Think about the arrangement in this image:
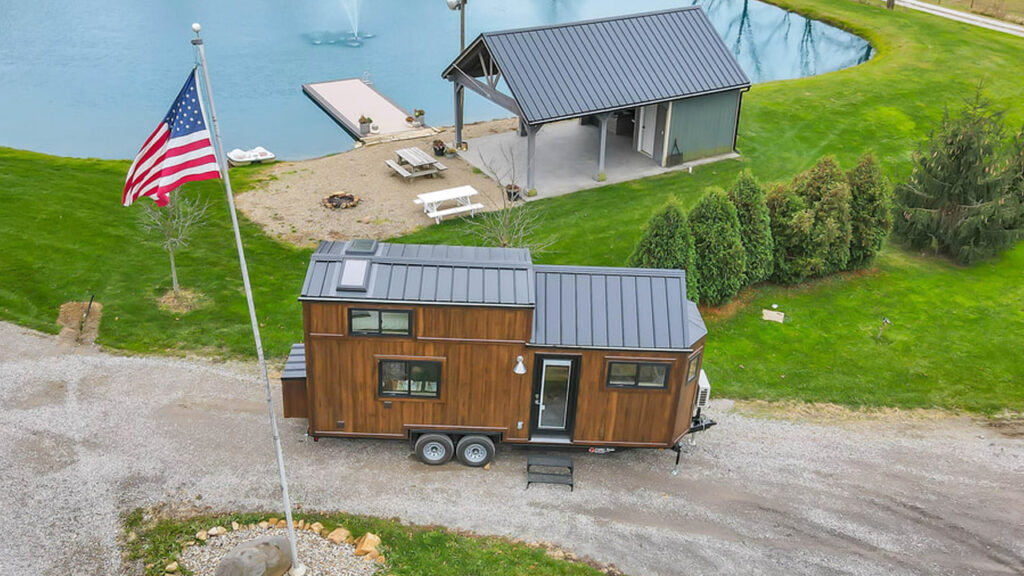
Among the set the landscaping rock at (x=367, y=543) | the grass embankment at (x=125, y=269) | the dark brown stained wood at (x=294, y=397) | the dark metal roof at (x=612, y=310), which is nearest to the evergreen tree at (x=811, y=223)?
the dark metal roof at (x=612, y=310)

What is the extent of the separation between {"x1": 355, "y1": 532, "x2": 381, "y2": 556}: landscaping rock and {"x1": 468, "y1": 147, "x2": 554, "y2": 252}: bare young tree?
893 centimetres

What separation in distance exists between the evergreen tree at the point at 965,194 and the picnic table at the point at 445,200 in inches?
480

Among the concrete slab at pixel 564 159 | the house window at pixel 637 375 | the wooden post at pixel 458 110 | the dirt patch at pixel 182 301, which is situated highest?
the wooden post at pixel 458 110

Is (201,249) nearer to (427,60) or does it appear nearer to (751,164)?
(751,164)

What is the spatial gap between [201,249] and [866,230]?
56.1 ft

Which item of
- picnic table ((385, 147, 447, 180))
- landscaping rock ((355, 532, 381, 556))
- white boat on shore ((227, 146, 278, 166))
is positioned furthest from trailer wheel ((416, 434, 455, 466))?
white boat on shore ((227, 146, 278, 166))

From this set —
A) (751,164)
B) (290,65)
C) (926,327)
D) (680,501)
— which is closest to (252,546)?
(680,501)

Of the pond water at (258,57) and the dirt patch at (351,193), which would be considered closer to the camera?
the dirt patch at (351,193)

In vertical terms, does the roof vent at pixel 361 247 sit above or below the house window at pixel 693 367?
above

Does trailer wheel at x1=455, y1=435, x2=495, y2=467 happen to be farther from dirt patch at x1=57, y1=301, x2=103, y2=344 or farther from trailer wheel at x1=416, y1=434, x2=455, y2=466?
dirt patch at x1=57, y1=301, x2=103, y2=344

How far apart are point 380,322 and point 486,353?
183cm

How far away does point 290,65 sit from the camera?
132ft

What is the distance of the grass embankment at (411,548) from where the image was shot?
12.8 meters

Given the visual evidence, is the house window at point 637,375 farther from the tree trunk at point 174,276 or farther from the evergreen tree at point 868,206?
the tree trunk at point 174,276
